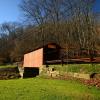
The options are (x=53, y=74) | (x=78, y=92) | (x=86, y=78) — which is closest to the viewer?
(x=78, y=92)

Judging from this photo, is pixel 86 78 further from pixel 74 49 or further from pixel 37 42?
pixel 37 42

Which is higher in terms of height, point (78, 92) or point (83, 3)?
point (83, 3)

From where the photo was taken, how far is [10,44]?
66875mm

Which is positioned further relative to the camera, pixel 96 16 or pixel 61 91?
pixel 96 16

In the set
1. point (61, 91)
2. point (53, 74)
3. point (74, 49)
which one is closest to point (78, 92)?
point (61, 91)

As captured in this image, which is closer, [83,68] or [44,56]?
[83,68]

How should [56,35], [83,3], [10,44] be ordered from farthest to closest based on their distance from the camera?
[10,44] < [56,35] < [83,3]

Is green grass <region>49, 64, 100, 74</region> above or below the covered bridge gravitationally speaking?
below

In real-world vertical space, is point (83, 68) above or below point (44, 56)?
below

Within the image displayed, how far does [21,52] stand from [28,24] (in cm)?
583

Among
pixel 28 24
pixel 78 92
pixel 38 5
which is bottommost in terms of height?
pixel 78 92

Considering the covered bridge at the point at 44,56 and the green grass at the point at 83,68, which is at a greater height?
the covered bridge at the point at 44,56

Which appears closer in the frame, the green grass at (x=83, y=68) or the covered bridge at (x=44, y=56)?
the green grass at (x=83, y=68)

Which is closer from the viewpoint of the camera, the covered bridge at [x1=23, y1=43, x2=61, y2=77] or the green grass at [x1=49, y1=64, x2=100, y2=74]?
the green grass at [x1=49, y1=64, x2=100, y2=74]
